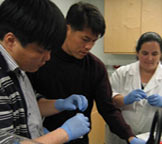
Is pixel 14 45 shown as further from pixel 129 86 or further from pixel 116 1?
pixel 116 1

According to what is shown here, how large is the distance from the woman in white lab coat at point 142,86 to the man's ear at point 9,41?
94cm

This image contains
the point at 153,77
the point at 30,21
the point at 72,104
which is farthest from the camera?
the point at 153,77

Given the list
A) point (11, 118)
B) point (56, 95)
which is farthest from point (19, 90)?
point (56, 95)

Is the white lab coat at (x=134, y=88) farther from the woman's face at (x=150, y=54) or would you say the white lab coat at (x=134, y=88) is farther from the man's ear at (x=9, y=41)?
A: the man's ear at (x=9, y=41)

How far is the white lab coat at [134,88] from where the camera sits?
1.39m

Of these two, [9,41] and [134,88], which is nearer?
[9,41]

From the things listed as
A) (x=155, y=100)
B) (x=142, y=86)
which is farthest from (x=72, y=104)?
(x=142, y=86)

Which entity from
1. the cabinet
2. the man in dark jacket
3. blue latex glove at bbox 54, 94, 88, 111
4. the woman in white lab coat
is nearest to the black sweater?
the man in dark jacket

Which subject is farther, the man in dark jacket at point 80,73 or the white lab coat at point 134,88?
the white lab coat at point 134,88

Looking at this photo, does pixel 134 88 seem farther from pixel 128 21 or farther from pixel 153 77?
pixel 128 21

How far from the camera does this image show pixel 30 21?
0.58 m

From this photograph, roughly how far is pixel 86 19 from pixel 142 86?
786 mm

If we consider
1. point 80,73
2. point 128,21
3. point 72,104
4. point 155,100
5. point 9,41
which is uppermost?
point 128,21

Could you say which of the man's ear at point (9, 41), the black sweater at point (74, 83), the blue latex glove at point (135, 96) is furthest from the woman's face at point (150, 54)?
the man's ear at point (9, 41)
